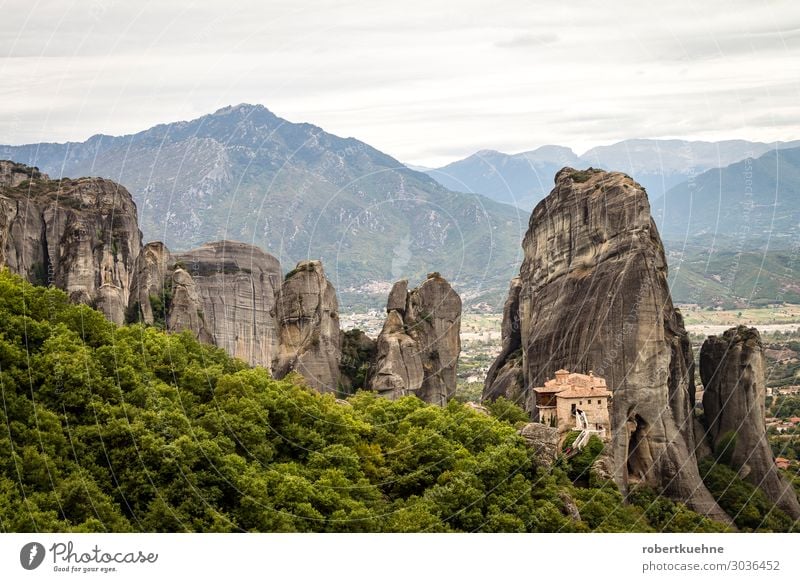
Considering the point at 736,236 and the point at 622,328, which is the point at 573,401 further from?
the point at 736,236

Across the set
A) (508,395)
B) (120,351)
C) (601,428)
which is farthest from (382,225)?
(120,351)

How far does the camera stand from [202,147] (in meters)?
117

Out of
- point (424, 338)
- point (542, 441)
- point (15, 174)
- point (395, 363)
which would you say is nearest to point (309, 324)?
point (395, 363)

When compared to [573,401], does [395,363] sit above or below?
above

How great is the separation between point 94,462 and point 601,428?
109 feet

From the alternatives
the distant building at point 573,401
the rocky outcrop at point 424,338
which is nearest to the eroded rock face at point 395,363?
the rocky outcrop at point 424,338

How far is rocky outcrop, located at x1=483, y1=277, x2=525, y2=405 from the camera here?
261 feet

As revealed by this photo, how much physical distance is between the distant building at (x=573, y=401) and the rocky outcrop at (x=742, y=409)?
467 inches

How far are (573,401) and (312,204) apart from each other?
42.6m

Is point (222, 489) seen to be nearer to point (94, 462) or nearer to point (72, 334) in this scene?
point (94, 462)

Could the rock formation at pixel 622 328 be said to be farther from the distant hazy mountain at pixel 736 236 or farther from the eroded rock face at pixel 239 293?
the distant hazy mountain at pixel 736 236

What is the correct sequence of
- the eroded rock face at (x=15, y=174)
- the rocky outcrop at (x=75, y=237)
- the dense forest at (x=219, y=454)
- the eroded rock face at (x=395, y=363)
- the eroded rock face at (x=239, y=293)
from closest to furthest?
the dense forest at (x=219, y=454) → the eroded rock face at (x=395, y=363) → the rocky outcrop at (x=75, y=237) → the eroded rock face at (x=15, y=174) → the eroded rock face at (x=239, y=293)

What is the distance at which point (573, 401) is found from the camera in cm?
6619

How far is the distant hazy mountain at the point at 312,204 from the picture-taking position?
9356 centimetres
